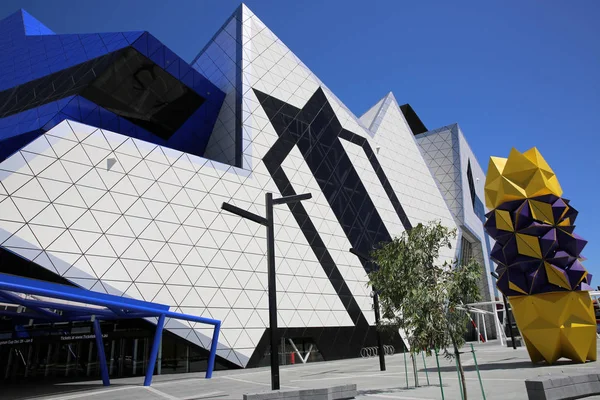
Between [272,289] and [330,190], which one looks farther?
[330,190]

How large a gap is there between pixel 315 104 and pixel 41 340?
24.5m

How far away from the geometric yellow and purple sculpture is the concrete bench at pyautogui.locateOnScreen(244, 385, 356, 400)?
9125 mm

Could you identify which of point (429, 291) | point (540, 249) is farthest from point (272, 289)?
point (540, 249)

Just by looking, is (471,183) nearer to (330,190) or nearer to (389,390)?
(330,190)

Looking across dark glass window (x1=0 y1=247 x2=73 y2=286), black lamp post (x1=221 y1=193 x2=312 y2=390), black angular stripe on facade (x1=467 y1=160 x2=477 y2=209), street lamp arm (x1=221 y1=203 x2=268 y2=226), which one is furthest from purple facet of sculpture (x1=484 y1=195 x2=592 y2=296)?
black angular stripe on facade (x1=467 y1=160 x2=477 y2=209)

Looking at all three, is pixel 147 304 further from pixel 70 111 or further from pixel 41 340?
pixel 70 111

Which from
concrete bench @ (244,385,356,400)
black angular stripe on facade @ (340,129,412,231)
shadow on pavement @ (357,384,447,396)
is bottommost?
shadow on pavement @ (357,384,447,396)

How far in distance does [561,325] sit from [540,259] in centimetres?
242

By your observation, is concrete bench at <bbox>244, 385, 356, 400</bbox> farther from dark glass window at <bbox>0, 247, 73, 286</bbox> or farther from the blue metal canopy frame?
dark glass window at <bbox>0, 247, 73, 286</bbox>

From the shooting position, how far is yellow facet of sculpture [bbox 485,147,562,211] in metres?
16.7

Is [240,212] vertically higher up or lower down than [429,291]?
higher up

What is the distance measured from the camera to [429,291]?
365 inches

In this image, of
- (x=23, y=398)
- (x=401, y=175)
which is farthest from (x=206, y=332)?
(x=401, y=175)

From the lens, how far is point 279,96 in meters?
31.5
